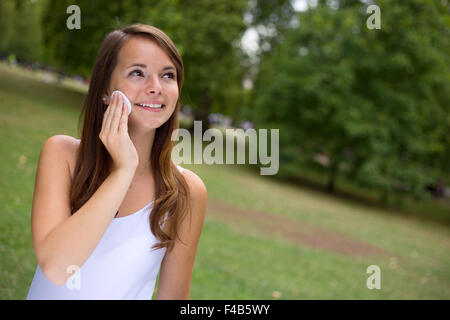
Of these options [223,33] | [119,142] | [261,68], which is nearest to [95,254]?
[119,142]

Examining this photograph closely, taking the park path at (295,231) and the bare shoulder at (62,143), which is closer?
the bare shoulder at (62,143)

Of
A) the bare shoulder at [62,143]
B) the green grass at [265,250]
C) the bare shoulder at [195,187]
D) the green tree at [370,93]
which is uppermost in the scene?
the green tree at [370,93]

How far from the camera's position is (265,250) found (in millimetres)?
9469

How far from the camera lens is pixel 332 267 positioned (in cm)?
930

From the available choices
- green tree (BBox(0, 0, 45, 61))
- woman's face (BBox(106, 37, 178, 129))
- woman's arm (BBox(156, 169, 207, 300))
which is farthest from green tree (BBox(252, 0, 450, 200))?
green tree (BBox(0, 0, 45, 61))

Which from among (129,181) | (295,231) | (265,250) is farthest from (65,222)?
(295,231)

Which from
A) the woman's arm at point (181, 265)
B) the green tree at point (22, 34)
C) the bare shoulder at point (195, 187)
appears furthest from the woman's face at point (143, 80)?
the green tree at point (22, 34)

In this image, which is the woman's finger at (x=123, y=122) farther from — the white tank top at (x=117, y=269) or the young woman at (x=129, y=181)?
the white tank top at (x=117, y=269)

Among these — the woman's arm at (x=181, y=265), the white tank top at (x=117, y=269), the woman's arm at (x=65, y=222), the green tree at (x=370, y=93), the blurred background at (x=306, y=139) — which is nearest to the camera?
the woman's arm at (x=65, y=222)

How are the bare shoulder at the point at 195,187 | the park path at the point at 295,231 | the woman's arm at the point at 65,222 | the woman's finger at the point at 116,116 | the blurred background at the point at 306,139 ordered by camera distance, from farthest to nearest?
the park path at the point at 295,231 → the blurred background at the point at 306,139 → the bare shoulder at the point at 195,187 → the woman's finger at the point at 116,116 → the woman's arm at the point at 65,222

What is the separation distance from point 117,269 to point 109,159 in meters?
0.48

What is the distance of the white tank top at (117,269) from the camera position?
6.12ft

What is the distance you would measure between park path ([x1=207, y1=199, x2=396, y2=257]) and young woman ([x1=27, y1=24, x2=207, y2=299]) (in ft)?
29.3

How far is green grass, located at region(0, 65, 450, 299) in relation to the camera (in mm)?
6676
